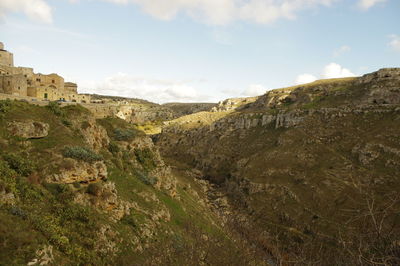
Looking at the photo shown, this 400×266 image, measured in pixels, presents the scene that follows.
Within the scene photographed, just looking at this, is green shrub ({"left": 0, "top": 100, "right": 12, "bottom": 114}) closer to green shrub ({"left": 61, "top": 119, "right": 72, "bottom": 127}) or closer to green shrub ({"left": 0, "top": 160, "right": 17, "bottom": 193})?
green shrub ({"left": 61, "top": 119, "right": 72, "bottom": 127})

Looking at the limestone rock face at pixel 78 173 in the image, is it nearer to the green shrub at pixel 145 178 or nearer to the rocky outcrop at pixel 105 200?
the rocky outcrop at pixel 105 200

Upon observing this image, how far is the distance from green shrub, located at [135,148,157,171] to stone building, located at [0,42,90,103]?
1843 cm

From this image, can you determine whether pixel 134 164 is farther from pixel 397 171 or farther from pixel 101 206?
pixel 397 171

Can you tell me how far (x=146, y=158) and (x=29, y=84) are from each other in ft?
87.1

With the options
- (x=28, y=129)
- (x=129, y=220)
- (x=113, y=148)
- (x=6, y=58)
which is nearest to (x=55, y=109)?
(x=28, y=129)

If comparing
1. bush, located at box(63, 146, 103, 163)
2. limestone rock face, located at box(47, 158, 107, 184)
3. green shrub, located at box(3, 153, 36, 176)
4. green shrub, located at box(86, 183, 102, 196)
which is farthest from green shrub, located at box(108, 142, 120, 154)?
green shrub, located at box(3, 153, 36, 176)

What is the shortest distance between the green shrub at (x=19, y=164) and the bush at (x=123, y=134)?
2016 cm

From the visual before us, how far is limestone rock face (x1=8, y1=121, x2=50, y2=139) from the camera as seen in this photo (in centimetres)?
2212

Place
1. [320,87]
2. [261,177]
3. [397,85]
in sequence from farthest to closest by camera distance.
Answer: [320,87] < [397,85] < [261,177]

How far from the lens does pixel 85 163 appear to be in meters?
21.7

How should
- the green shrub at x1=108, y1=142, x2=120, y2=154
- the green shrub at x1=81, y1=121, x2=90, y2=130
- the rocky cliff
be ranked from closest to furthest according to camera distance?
the green shrub at x1=81, y1=121, x2=90, y2=130
the green shrub at x1=108, y1=142, x2=120, y2=154
the rocky cliff

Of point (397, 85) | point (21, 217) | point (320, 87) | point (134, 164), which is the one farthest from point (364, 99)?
point (21, 217)

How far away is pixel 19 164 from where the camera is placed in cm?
1834

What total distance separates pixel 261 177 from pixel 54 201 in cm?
5444
